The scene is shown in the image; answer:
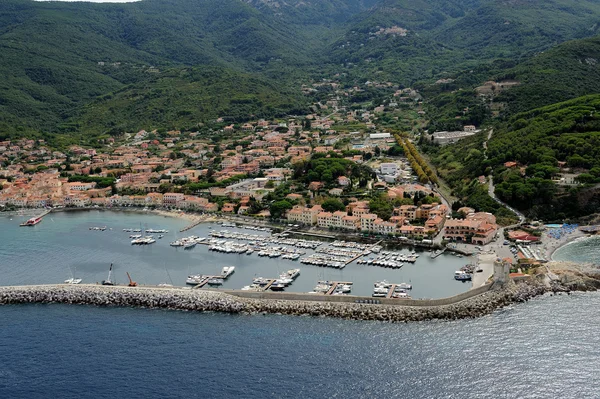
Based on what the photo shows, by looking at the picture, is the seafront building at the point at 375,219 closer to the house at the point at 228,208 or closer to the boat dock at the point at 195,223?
the house at the point at 228,208

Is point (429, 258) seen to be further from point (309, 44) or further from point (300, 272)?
point (309, 44)

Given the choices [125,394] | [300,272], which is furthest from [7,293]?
[300,272]

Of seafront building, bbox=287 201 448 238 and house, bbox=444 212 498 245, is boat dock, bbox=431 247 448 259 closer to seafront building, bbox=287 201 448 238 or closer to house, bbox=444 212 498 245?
house, bbox=444 212 498 245

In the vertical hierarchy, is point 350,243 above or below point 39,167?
below

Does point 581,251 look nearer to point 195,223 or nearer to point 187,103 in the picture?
point 195,223

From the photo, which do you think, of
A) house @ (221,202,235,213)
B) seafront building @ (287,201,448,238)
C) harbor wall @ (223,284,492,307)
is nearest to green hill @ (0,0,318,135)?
house @ (221,202,235,213)

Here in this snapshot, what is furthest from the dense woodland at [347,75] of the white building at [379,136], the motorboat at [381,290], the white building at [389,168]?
the motorboat at [381,290]
